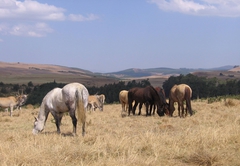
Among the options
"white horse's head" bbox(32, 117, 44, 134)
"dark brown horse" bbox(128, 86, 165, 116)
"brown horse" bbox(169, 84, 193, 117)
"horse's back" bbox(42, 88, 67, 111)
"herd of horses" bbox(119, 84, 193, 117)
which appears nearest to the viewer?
"horse's back" bbox(42, 88, 67, 111)

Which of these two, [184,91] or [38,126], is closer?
[38,126]

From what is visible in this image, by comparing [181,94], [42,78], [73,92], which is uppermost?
[73,92]

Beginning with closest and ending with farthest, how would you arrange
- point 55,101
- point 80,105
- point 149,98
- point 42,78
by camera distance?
point 80,105 → point 55,101 → point 149,98 → point 42,78

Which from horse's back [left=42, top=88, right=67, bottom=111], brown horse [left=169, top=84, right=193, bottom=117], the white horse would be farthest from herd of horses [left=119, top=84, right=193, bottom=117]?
horse's back [left=42, top=88, right=67, bottom=111]

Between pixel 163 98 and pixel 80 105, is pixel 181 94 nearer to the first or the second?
pixel 163 98

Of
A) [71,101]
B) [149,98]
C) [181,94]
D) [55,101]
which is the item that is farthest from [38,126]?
[149,98]

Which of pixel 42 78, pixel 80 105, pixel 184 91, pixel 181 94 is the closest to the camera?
pixel 80 105

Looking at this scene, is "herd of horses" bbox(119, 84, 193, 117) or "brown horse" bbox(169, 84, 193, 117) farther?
"herd of horses" bbox(119, 84, 193, 117)

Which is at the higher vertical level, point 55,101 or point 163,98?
point 55,101

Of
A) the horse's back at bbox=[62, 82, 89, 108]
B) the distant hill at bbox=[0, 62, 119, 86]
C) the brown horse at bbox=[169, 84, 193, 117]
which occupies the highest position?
the horse's back at bbox=[62, 82, 89, 108]

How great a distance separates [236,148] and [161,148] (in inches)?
71.0

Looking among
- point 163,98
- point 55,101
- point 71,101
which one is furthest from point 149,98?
point 71,101

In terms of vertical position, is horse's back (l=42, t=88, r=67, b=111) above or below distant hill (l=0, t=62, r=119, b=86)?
above

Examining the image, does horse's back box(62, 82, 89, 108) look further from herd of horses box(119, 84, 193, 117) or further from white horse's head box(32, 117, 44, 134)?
herd of horses box(119, 84, 193, 117)
